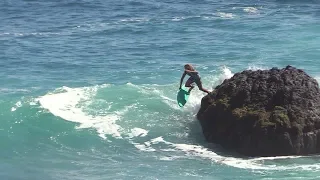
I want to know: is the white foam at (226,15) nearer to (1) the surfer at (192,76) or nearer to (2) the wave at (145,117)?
(2) the wave at (145,117)

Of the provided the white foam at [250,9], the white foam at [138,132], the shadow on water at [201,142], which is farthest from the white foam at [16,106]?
the white foam at [250,9]

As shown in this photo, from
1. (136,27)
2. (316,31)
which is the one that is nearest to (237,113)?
(316,31)

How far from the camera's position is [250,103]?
18.3 meters

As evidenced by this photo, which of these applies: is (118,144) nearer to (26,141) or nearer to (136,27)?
(26,141)

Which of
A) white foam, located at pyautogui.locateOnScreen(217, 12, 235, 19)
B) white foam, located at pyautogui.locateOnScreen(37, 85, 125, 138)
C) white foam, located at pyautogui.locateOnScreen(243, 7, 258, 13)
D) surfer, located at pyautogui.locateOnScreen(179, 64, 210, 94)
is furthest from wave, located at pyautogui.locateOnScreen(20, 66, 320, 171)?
white foam, located at pyautogui.locateOnScreen(243, 7, 258, 13)

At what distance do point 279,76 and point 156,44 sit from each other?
50.4 feet

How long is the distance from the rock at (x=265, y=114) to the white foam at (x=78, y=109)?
3055mm

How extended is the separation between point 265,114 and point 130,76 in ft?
33.7

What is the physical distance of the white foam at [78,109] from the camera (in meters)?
20.5

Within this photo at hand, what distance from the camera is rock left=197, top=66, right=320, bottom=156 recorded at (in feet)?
55.9

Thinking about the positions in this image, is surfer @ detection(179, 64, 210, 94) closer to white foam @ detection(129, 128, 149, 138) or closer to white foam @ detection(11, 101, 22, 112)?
white foam @ detection(129, 128, 149, 138)

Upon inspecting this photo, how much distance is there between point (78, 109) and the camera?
22.3m

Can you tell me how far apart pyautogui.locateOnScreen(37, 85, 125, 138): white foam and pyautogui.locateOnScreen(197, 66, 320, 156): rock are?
3055 mm

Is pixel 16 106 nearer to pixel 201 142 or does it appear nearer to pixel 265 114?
pixel 201 142
